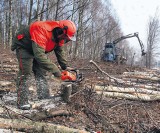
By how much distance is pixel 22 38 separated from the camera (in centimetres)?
514

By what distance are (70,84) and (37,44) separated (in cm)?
105

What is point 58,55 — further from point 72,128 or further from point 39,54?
point 72,128

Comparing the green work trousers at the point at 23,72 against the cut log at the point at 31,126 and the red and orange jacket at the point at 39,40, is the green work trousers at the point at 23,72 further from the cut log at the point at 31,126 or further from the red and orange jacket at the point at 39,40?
the cut log at the point at 31,126

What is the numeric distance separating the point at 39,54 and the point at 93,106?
1.43 m

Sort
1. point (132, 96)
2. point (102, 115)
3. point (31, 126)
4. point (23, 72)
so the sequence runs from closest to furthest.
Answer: point (31, 126) < point (102, 115) < point (23, 72) < point (132, 96)

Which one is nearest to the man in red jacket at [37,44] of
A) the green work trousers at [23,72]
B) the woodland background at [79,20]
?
the green work trousers at [23,72]

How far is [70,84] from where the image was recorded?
528 centimetres

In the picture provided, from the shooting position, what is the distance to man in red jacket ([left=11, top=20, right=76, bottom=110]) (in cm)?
484

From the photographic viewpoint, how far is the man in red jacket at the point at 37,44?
191 inches

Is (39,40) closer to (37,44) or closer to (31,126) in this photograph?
(37,44)

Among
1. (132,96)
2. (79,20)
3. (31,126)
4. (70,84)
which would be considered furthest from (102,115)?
(79,20)

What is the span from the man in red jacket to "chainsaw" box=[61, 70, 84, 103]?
17 cm

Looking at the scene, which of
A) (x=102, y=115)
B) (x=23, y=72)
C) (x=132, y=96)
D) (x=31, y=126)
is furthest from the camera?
(x=132, y=96)

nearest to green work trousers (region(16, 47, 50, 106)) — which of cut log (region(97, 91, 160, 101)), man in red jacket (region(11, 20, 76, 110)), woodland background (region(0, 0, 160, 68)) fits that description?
man in red jacket (region(11, 20, 76, 110))
